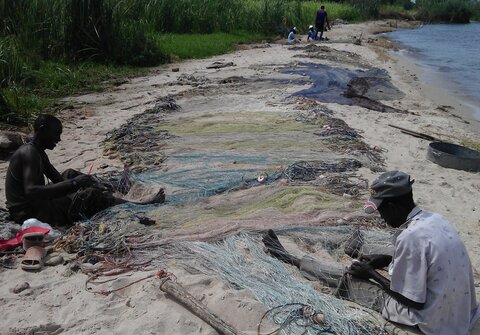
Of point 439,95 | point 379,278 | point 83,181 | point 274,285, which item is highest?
point 83,181

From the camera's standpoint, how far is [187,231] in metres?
4.65

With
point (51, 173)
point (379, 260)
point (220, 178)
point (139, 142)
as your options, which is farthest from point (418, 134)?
point (51, 173)

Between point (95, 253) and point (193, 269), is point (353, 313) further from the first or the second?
point (95, 253)

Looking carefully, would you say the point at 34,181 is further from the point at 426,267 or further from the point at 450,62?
the point at 450,62

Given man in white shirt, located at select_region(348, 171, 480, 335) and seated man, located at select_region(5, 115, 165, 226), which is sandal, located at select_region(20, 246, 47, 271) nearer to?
seated man, located at select_region(5, 115, 165, 226)

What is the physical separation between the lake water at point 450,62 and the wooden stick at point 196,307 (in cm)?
1070

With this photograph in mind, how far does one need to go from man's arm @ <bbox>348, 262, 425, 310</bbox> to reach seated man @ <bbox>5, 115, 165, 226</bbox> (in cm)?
264

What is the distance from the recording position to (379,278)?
3.45 meters

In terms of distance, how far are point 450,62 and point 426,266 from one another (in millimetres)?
21546

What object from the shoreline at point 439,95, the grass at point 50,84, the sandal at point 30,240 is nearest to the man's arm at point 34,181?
the sandal at point 30,240

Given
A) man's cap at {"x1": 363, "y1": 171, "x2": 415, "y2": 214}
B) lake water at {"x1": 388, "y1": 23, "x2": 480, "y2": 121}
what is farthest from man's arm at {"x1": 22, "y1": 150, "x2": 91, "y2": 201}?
lake water at {"x1": 388, "y1": 23, "x2": 480, "y2": 121}

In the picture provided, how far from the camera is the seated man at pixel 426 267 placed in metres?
3.03

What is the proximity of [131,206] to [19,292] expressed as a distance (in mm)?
1595

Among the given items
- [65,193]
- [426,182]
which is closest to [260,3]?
[426,182]
